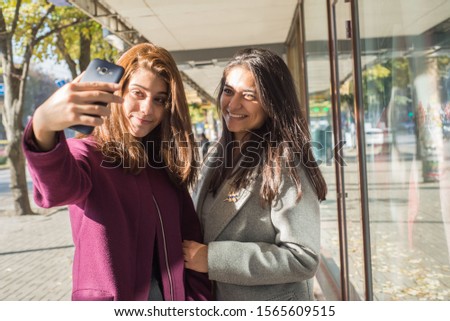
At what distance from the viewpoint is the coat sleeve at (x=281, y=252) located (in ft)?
4.95

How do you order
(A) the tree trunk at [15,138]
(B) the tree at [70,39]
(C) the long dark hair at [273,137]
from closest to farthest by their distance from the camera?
(C) the long dark hair at [273,137] < (A) the tree trunk at [15,138] < (B) the tree at [70,39]

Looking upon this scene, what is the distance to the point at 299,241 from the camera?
1.51 metres

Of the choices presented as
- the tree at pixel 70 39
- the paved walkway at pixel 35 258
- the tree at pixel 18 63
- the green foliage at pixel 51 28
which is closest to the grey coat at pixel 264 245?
the paved walkway at pixel 35 258

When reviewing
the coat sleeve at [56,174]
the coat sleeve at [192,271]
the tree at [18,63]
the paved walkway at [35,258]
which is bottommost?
the paved walkway at [35,258]

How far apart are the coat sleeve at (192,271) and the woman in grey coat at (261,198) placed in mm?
37

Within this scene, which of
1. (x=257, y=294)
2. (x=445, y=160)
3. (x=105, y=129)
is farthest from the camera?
(x=445, y=160)

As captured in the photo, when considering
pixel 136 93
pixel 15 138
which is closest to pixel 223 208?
pixel 136 93

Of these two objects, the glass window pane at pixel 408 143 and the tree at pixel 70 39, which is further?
the tree at pixel 70 39

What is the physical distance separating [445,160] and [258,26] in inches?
239

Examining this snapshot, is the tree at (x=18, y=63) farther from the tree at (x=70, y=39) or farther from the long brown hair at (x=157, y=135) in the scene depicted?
the long brown hair at (x=157, y=135)

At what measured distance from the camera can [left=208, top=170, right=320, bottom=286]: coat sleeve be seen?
59.4 inches

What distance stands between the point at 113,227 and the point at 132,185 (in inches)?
6.1

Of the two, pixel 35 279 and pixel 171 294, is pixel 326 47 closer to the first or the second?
pixel 171 294
